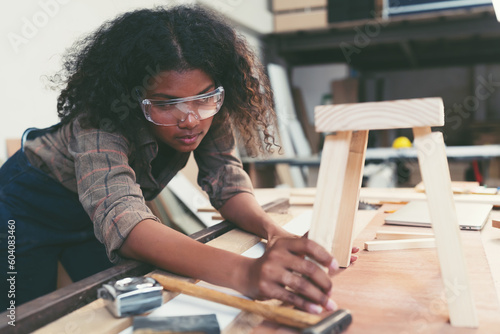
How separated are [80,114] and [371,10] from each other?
3974 millimetres

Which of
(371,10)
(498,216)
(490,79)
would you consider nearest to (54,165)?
(498,216)

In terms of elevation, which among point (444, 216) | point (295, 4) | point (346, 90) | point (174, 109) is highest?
point (295, 4)

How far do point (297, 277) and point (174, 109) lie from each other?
1.74 ft

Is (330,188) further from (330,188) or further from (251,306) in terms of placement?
(251,306)

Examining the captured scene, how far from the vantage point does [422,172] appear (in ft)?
1.90

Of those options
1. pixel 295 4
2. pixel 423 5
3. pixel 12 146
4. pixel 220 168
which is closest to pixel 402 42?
pixel 423 5

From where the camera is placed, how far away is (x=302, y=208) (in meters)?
1.52

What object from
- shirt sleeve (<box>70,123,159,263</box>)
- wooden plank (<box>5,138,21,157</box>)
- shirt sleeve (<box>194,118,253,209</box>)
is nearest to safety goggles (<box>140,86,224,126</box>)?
shirt sleeve (<box>70,123,159,263</box>)

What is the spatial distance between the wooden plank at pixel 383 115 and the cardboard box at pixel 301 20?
13.7 ft

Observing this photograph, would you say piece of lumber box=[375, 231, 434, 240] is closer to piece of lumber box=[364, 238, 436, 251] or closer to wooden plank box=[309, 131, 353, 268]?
piece of lumber box=[364, 238, 436, 251]

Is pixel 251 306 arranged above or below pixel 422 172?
below

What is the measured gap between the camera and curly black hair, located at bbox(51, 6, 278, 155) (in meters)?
1.00

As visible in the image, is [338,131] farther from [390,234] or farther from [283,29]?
[283,29]

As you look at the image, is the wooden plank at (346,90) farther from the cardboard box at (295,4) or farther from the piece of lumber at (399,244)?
the piece of lumber at (399,244)
